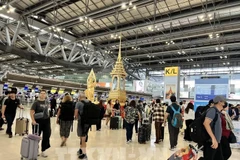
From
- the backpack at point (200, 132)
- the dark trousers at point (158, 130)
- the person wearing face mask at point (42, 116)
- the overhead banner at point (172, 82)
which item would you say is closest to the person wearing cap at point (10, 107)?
the person wearing face mask at point (42, 116)

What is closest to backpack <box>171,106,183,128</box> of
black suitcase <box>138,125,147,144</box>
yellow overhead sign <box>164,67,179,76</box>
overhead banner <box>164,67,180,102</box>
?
black suitcase <box>138,125,147,144</box>

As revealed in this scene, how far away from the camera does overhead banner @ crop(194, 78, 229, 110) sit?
354 inches

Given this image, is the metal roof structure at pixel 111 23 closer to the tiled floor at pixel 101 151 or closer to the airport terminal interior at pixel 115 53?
the airport terminal interior at pixel 115 53

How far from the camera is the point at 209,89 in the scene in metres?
9.45

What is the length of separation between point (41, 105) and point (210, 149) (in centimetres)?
339

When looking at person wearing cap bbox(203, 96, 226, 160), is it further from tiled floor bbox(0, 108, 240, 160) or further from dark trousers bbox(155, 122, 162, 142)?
dark trousers bbox(155, 122, 162, 142)

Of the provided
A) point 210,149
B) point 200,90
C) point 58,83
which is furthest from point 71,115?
point 58,83

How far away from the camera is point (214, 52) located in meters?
21.0

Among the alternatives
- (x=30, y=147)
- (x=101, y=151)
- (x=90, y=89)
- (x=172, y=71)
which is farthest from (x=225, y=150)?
(x=90, y=89)

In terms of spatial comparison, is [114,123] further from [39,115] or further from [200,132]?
[200,132]

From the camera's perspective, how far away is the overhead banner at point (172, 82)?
488 inches

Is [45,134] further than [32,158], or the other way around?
[45,134]

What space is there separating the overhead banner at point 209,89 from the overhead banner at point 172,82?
252 cm

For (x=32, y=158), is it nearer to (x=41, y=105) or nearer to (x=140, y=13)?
(x=41, y=105)
